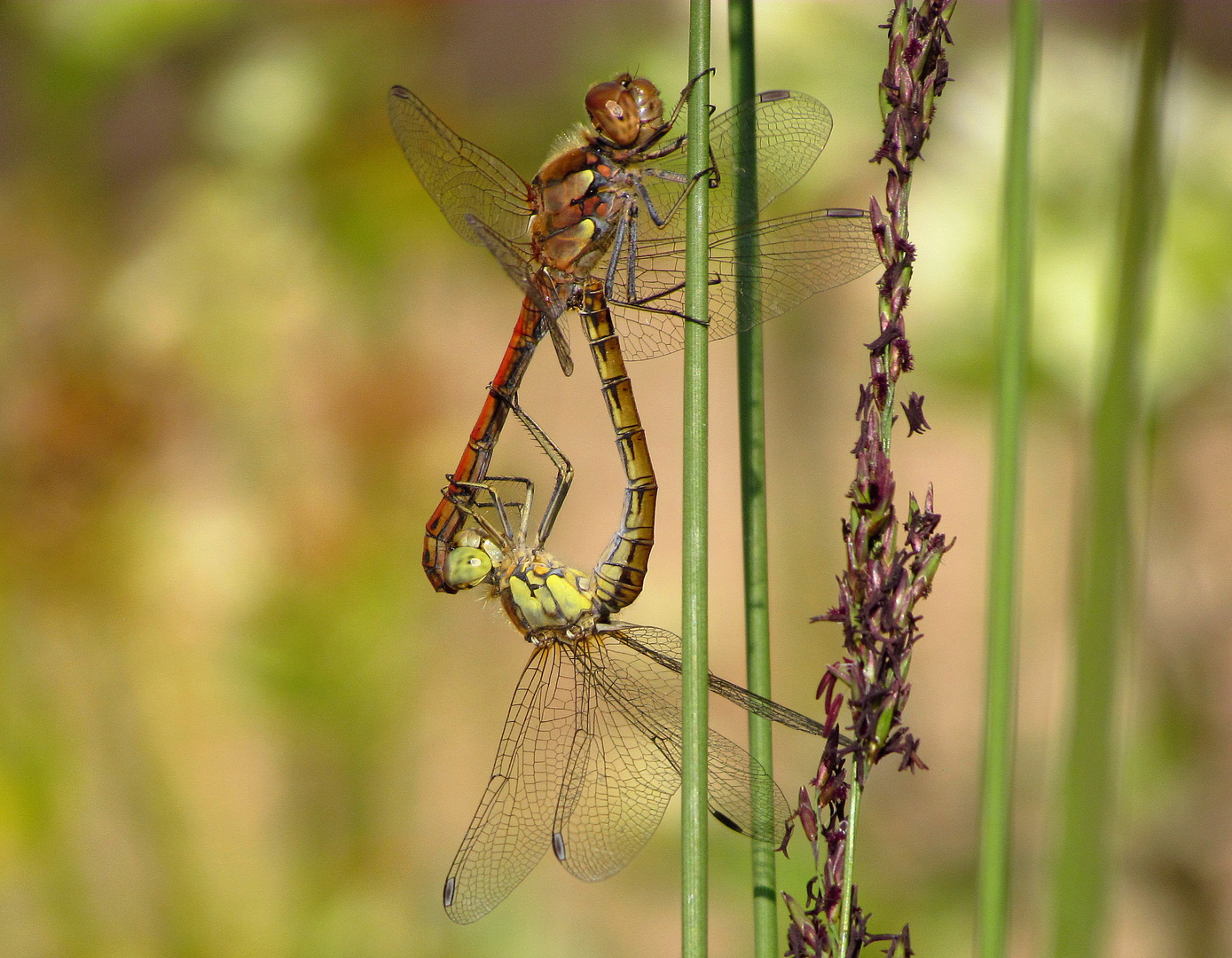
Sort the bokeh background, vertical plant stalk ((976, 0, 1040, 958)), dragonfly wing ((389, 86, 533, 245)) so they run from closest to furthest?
1. vertical plant stalk ((976, 0, 1040, 958))
2. dragonfly wing ((389, 86, 533, 245))
3. the bokeh background

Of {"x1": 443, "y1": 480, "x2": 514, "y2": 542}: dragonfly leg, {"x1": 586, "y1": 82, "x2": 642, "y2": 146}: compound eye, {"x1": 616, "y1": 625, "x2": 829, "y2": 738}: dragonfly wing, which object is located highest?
{"x1": 586, "y1": 82, "x2": 642, "y2": 146}: compound eye

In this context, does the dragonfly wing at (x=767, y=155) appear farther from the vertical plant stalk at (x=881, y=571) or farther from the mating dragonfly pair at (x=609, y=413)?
the vertical plant stalk at (x=881, y=571)

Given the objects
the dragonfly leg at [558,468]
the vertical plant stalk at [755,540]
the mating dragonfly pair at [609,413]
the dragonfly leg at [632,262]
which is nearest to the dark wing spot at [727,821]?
the mating dragonfly pair at [609,413]

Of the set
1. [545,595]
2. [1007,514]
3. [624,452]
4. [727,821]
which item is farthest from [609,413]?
[1007,514]

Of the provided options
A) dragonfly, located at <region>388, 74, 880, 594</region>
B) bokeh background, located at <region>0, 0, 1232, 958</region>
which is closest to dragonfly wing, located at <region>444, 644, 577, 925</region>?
dragonfly, located at <region>388, 74, 880, 594</region>

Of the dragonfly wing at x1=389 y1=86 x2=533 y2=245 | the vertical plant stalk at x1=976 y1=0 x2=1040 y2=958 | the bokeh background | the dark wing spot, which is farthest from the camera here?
the bokeh background

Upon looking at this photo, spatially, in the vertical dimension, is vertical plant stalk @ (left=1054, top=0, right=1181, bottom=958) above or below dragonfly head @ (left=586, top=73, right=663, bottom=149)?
below

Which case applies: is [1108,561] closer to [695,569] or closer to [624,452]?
[695,569]

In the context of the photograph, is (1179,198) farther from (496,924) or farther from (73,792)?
(73,792)

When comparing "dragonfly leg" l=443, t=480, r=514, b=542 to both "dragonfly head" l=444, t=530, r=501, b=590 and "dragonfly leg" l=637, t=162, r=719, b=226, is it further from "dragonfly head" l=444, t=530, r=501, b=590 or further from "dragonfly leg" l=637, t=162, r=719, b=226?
"dragonfly leg" l=637, t=162, r=719, b=226
